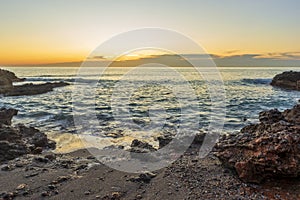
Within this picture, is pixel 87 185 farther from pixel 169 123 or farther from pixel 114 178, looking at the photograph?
pixel 169 123

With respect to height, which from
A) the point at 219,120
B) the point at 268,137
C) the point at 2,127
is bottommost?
the point at 219,120

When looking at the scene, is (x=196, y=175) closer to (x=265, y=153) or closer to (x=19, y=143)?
(x=265, y=153)

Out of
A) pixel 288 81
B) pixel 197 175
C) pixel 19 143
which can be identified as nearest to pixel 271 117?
pixel 197 175

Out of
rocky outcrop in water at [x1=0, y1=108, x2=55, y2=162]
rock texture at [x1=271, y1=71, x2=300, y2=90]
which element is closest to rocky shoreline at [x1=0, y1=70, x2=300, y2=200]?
rocky outcrop in water at [x1=0, y1=108, x2=55, y2=162]

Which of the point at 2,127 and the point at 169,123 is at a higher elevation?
the point at 2,127

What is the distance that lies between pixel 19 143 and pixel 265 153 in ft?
29.5

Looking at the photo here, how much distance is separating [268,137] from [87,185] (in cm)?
460

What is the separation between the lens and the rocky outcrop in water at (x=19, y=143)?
9.59 metres

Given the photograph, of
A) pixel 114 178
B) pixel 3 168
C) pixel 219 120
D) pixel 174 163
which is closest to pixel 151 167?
pixel 174 163

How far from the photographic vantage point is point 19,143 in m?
10.5

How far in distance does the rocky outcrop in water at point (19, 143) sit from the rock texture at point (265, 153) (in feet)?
24.1

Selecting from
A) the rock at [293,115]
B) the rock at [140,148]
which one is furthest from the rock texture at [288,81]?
the rock at [140,148]

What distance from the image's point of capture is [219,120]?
57.4ft

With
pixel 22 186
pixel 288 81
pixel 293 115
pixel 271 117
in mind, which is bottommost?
pixel 288 81
